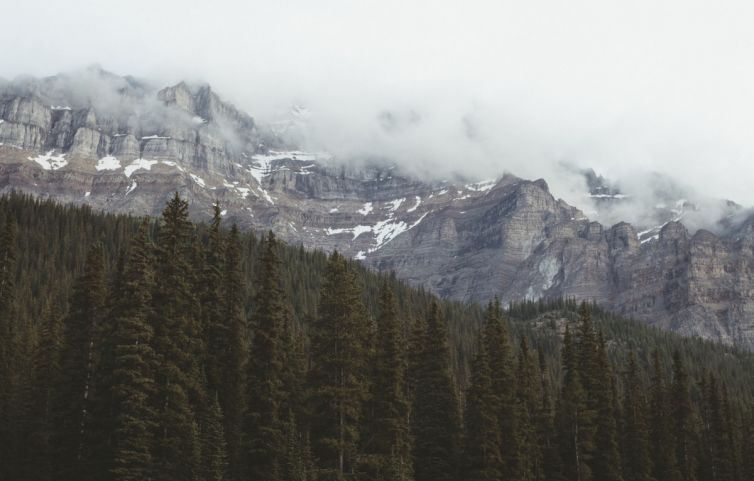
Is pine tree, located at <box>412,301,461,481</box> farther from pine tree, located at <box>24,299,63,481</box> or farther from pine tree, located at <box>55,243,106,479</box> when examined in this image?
pine tree, located at <box>24,299,63,481</box>

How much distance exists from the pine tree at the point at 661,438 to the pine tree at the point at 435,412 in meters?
28.3

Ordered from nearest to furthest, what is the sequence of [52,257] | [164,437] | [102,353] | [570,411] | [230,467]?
1. [164,437]
2. [102,353]
3. [230,467]
4. [570,411]
5. [52,257]

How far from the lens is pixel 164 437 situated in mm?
37438

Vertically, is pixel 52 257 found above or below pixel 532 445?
above

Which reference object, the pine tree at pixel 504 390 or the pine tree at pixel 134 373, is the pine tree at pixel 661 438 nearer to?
the pine tree at pixel 504 390

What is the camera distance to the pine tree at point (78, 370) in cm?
4166

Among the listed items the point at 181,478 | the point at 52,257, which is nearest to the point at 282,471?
the point at 181,478

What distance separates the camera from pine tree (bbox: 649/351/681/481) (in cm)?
7581

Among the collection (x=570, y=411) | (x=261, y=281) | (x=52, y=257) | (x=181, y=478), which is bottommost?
(x=181, y=478)

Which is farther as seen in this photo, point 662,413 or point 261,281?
point 662,413

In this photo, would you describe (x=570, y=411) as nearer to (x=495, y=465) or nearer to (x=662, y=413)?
(x=495, y=465)

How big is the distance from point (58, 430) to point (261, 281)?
1425 cm

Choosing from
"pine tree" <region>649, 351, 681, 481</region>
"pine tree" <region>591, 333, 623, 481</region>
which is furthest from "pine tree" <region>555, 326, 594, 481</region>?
"pine tree" <region>649, 351, 681, 481</region>

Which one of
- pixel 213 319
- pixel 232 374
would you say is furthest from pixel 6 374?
pixel 232 374
